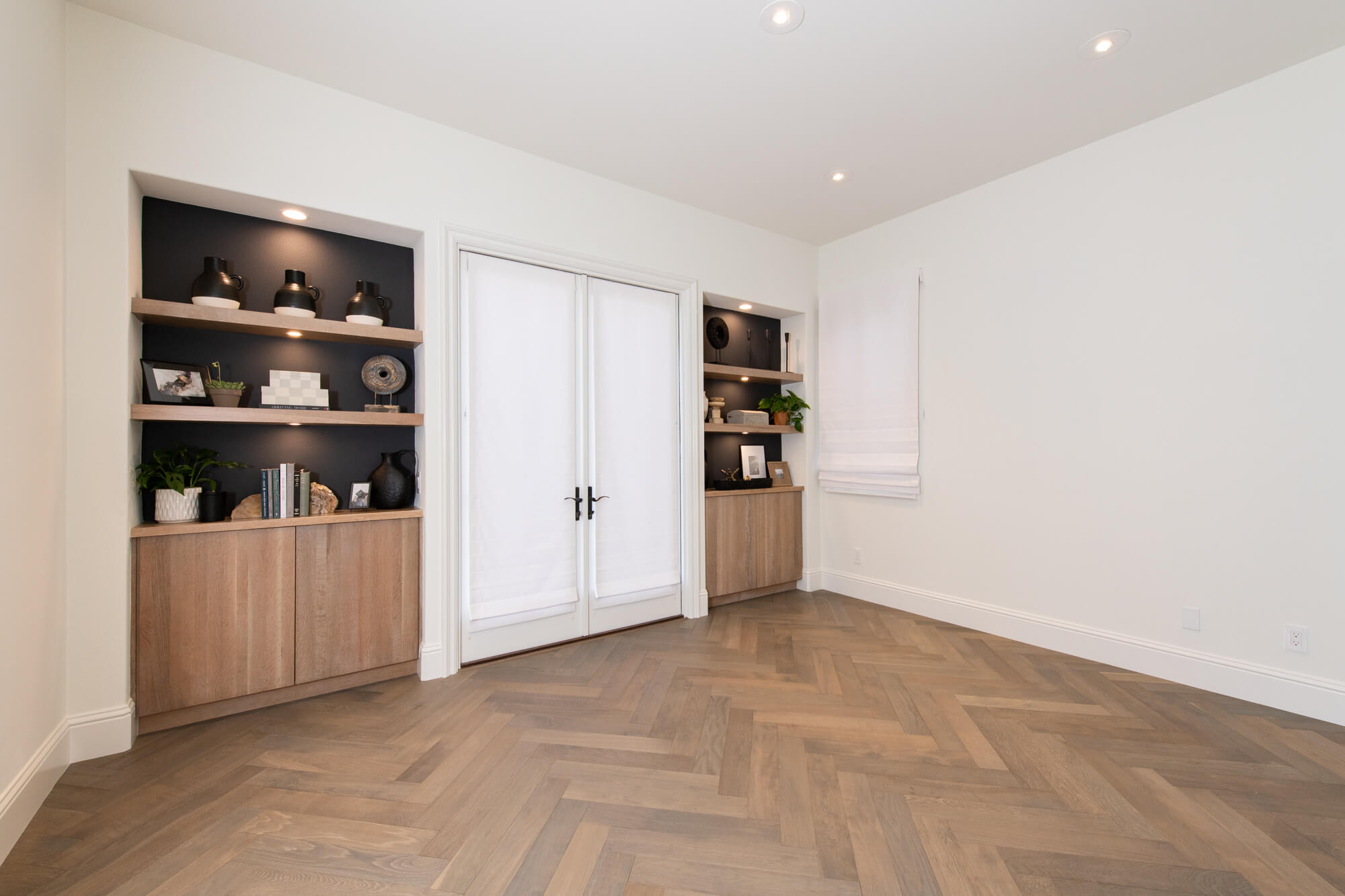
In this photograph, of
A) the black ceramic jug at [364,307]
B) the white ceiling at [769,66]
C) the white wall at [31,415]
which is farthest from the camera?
the black ceramic jug at [364,307]

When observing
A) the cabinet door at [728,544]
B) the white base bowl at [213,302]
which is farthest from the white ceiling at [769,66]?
the cabinet door at [728,544]

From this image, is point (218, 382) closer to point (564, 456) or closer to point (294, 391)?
point (294, 391)

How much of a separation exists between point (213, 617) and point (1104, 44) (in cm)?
474

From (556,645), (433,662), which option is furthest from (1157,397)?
(433,662)

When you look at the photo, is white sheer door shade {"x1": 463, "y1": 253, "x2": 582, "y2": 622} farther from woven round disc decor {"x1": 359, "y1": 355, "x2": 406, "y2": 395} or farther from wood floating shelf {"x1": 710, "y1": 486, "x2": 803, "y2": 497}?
wood floating shelf {"x1": 710, "y1": 486, "x2": 803, "y2": 497}

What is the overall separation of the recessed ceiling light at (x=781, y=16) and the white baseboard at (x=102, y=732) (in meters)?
3.90

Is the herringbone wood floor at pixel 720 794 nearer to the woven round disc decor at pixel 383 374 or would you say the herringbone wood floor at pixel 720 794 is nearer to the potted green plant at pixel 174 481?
the potted green plant at pixel 174 481

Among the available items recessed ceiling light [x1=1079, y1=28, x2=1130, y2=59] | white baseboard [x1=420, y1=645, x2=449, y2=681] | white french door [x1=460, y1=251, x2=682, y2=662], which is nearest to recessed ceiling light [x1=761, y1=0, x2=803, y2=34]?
recessed ceiling light [x1=1079, y1=28, x2=1130, y2=59]

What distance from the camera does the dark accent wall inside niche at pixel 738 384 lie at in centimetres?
480

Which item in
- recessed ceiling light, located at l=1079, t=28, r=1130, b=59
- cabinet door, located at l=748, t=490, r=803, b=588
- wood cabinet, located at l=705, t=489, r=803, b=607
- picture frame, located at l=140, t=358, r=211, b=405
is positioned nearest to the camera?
recessed ceiling light, located at l=1079, t=28, r=1130, b=59

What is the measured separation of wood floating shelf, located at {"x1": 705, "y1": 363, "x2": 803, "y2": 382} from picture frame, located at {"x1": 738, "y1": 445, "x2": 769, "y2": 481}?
607mm

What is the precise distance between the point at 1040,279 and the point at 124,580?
5063mm

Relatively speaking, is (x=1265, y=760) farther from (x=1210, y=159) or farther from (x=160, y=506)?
(x=160, y=506)

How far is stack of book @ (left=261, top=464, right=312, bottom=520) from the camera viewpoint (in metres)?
2.72
